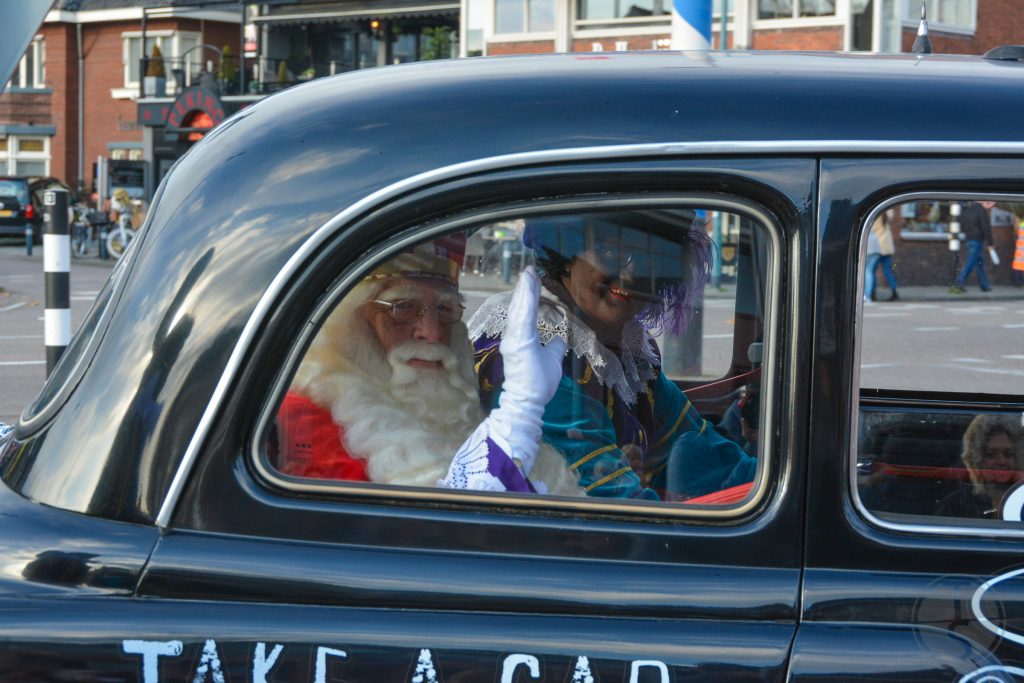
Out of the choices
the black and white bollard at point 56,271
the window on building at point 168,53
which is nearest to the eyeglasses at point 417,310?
the black and white bollard at point 56,271

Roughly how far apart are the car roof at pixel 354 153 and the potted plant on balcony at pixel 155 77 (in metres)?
42.0

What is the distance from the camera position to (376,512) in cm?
162

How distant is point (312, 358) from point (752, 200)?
1.93 ft

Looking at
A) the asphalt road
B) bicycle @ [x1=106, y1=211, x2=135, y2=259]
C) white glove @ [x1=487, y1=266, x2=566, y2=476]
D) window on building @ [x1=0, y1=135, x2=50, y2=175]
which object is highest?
window on building @ [x1=0, y1=135, x2=50, y2=175]

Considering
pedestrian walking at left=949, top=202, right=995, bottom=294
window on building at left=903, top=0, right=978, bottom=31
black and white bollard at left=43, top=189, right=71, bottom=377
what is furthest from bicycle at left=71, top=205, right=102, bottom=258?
pedestrian walking at left=949, top=202, right=995, bottom=294

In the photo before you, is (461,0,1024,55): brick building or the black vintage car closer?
the black vintage car

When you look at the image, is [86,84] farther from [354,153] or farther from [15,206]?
[354,153]

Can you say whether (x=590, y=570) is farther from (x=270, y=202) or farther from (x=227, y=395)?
(x=270, y=202)

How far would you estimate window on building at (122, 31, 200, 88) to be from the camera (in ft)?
143

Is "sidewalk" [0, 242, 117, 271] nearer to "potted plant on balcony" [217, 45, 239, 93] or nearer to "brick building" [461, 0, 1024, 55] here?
"potted plant on balcony" [217, 45, 239, 93]

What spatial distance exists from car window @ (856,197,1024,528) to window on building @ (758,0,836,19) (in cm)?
2584

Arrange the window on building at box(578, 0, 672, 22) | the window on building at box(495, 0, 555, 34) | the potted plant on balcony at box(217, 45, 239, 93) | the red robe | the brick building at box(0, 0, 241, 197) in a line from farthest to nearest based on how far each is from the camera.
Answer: the brick building at box(0, 0, 241, 197), the potted plant on balcony at box(217, 45, 239, 93), the window on building at box(495, 0, 555, 34), the window on building at box(578, 0, 672, 22), the red robe

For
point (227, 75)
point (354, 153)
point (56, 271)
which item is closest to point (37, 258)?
point (227, 75)

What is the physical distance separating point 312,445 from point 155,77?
1668 inches
